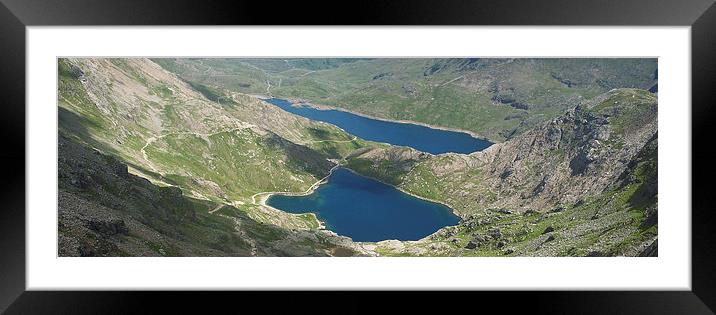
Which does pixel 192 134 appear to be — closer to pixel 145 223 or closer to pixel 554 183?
pixel 145 223

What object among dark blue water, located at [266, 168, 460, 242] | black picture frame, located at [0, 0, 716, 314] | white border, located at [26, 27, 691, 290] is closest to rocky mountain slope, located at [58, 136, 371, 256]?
dark blue water, located at [266, 168, 460, 242]

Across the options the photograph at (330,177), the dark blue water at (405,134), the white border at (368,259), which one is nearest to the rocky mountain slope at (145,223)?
the photograph at (330,177)

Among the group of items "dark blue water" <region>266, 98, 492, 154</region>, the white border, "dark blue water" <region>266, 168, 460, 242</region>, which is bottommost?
"dark blue water" <region>266, 168, 460, 242</region>

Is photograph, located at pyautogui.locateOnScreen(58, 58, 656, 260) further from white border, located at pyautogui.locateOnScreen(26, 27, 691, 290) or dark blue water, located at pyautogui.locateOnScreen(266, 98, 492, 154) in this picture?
dark blue water, located at pyautogui.locateOnScreen(266, 98, 492, 154)

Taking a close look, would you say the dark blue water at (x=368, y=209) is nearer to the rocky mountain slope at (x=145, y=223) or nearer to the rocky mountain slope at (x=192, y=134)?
the rocky mountain slope at (x=192, y=134)
